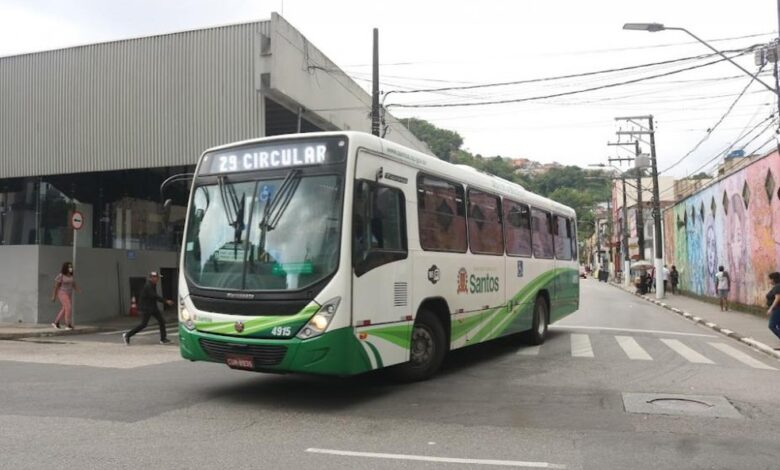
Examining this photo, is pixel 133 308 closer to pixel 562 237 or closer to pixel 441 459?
pixel 562 237

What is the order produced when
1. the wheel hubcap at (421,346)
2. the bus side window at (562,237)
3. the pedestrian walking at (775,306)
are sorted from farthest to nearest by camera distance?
the bus side window at (562,237)
the pedestrian walking at (775,306)
the wheel hubcap at (421,346)

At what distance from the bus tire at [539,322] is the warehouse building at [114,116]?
768 centimetres

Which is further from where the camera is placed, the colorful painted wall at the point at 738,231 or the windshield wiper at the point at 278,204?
the colorful painted wall at the point at 738,231

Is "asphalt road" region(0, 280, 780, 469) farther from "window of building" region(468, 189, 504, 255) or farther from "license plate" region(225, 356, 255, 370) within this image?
"window of building" region(468, 189, 504, 255)

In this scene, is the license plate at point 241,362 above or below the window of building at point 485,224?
below

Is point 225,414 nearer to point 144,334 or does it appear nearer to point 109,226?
point 144,334

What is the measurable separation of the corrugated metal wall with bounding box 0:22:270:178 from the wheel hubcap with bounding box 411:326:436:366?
9.01 meters

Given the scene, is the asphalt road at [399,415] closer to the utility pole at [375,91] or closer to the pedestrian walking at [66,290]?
the pedestrian walking at [66,290]

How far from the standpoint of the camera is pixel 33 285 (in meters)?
16.8

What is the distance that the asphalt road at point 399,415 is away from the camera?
524 cm

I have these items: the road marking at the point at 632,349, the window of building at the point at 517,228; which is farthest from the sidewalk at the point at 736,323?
the window of building at the point at 517,228

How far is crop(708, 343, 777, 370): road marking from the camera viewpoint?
1090 centimetres

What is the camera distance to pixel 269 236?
701 cm

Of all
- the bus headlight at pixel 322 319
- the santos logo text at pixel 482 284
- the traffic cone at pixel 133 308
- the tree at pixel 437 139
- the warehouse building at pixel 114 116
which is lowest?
the traffic cone at pixel 133 308
